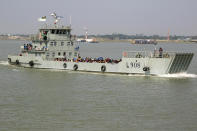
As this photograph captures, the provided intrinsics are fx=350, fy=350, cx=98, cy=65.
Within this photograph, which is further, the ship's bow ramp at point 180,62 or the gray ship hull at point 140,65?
the gray ship hull at point 140,65

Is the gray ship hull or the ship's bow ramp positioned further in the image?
the gray ship hull

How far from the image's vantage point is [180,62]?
32.0 m

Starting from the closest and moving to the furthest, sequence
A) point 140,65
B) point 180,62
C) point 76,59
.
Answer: point 180,62
point 140,65
point 76,59

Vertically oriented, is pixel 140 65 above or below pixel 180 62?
below

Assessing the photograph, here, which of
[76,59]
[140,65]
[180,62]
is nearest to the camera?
[180,62]

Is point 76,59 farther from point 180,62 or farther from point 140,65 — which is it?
point 180,62

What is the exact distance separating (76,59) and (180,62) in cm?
1138

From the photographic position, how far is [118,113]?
2002cm

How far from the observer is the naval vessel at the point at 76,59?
31734 mm

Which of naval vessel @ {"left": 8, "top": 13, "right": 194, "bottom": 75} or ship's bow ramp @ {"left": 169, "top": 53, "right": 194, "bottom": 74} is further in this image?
naval vessel @ {"left": 8, "top": 13, "right": 194, "bottom": 75}

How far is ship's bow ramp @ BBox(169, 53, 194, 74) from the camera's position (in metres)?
31.2

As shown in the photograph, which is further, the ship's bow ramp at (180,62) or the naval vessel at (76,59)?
the naval vessel at (76,59)

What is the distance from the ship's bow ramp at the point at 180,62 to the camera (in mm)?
31192

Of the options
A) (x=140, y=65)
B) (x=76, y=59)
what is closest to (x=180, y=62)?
(x=140, y=65)
